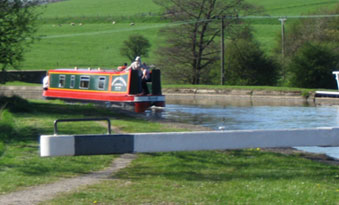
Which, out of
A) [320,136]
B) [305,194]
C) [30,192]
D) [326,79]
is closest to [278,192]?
[305,194]

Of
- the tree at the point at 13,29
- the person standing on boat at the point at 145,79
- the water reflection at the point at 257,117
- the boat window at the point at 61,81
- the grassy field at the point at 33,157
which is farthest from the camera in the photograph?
the boat window at the point at 61,81

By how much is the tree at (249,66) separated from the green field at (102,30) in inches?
638

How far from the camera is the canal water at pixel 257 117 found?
875 inches

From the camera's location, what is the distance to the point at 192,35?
52.4 meters

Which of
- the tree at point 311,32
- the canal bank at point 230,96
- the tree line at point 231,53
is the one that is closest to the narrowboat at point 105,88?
the canal bank at point 230,96

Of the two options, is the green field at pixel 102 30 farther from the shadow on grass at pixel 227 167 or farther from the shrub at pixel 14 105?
the shadow on grass at pixel 227 167

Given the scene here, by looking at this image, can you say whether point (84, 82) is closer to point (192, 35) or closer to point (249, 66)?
point (249, 66)

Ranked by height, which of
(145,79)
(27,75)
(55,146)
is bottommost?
(55,146)

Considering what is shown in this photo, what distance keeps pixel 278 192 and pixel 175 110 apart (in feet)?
70.4

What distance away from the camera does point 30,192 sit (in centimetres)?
833

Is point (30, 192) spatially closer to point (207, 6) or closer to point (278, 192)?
point (278, 192)

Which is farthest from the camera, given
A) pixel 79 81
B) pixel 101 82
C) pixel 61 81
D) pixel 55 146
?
pixel 61 81

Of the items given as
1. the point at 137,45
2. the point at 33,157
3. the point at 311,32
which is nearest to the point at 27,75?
the point at 137,45

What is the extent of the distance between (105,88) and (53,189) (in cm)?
2227
